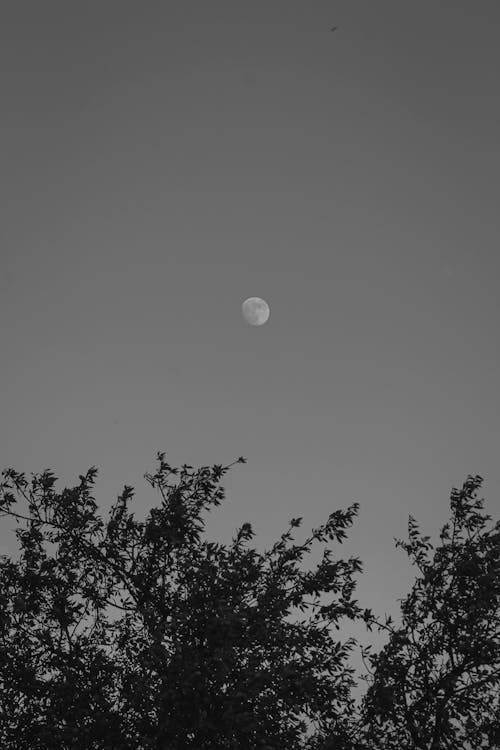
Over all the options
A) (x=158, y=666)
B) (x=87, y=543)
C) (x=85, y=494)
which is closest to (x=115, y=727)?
(x=158, y=666)

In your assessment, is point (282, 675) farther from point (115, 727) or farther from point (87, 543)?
point (87, 543)

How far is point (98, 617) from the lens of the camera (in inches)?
595

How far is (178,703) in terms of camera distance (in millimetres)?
10969

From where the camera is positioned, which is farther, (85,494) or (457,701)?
(85,494)

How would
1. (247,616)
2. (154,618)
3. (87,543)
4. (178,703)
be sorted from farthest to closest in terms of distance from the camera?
(87,543) → (154,618) → (247,616) → (178,703)

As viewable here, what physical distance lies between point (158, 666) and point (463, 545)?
9.40 m

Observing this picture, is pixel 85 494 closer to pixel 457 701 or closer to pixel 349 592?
pixel 349 592

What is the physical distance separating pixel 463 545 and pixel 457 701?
4.12 metres

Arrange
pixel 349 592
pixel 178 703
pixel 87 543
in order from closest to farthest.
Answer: pixel 178 703
pixel 349 592
pixel 87 543

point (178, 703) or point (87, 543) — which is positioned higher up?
point (87, 543)

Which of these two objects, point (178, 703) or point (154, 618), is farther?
point (154, 618)

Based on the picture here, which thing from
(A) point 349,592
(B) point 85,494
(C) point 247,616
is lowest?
(C) point 247,616

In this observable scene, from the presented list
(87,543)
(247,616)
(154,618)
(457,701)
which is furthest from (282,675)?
(87,543)

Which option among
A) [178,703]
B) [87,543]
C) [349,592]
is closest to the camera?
[178,703]
